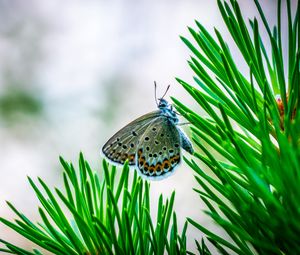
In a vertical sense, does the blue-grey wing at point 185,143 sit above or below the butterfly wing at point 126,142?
below

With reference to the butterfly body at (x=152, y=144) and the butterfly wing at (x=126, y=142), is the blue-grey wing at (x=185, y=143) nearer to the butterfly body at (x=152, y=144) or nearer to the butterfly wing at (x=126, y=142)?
the butterfly body at (x=152, y=144)

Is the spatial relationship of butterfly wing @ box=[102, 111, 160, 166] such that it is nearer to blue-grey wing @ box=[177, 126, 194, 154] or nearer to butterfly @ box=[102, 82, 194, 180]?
butterfly @ box=[102, 82, 194, 180]

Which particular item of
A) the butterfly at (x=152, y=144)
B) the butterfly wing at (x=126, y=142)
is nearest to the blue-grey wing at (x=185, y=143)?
the butterfly at (x=152, y=144)

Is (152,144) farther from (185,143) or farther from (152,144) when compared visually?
(185,143)

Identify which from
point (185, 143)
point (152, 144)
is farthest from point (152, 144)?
point (185, 143)

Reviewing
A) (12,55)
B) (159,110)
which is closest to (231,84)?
(159,110)

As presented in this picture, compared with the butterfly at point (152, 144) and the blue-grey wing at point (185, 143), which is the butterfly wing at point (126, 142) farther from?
the blue-grey wing at point (185, 143)
